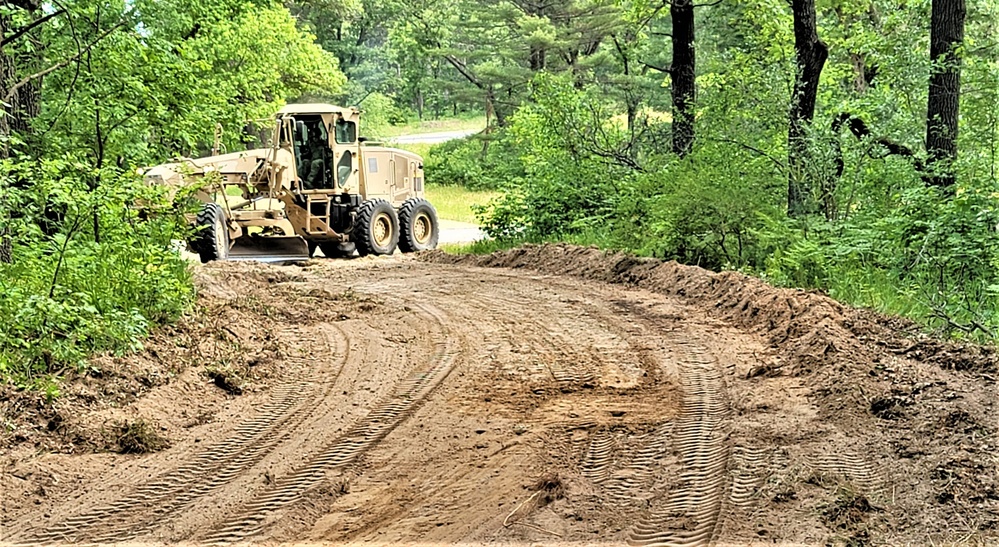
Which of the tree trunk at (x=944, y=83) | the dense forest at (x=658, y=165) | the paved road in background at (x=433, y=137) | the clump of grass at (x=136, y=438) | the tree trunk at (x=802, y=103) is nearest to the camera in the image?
the clump of grass at (x=136, y=438)

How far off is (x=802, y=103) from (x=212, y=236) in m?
9.55

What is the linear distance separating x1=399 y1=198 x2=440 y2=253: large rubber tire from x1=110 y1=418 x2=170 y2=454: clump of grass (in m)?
13.5

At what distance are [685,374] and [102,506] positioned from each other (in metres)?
4.03

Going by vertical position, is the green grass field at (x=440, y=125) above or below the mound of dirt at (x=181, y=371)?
above

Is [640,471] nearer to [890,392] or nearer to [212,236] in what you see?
[890,392]

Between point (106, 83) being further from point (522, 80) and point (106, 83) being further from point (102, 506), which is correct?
point (522, 80)

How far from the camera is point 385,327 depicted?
352 inches

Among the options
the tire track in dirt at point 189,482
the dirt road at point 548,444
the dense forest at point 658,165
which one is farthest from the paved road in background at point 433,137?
the tire track in dirt at point 189,482

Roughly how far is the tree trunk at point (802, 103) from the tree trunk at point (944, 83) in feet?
4.86

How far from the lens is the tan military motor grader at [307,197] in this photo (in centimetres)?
1586

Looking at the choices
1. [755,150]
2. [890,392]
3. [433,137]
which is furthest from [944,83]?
[433,137]

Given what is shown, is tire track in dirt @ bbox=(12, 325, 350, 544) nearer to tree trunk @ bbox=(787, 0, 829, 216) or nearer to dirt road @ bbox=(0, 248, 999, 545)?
dirt road @ bbox=(0, 248, 999, 545)

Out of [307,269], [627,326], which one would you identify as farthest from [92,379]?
[307,269]

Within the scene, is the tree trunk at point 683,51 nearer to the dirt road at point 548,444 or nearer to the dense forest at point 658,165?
the dense forest at point 658,165
